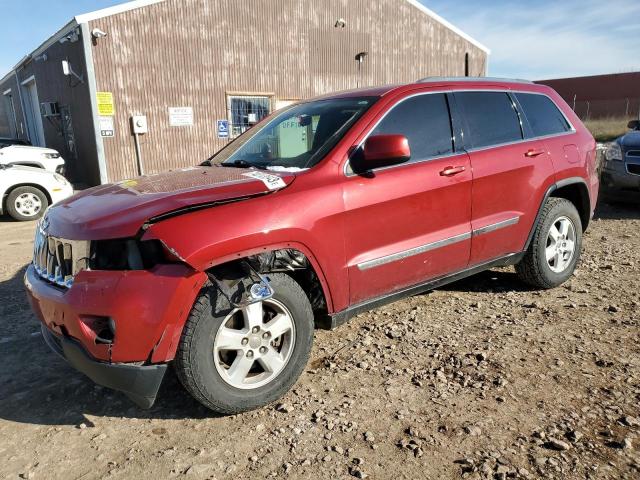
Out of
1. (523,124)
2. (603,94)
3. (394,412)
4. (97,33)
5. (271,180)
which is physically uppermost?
(97,33)

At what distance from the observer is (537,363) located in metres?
3.22

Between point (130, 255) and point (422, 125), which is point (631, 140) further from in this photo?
point (130, 255)

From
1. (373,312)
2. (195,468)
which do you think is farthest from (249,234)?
(373,312)

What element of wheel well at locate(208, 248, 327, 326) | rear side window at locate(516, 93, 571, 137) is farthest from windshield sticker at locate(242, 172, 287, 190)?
rear side window at locate(516, 93, 571, 137)

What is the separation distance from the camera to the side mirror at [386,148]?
295 cm

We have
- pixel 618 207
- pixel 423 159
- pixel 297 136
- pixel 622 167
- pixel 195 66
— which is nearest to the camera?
pixel 423 159

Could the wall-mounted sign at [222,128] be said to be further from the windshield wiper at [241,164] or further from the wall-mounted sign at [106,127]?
the windshield wiper at [241,164]

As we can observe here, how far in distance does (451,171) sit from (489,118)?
31.0 inches

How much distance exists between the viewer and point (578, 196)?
186 inches

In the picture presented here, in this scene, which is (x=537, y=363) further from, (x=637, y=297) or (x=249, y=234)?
(x=249, y=234)

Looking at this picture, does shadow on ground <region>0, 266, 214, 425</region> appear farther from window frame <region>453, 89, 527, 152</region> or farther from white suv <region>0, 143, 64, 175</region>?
white suv <region>0, 143, 64, 175</region>

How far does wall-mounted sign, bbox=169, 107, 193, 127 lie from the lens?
14.0m

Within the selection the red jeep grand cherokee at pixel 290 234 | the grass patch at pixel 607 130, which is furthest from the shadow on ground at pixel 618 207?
the grass patch at pixel 607 130

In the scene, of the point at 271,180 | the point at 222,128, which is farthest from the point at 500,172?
the point at 222,128
